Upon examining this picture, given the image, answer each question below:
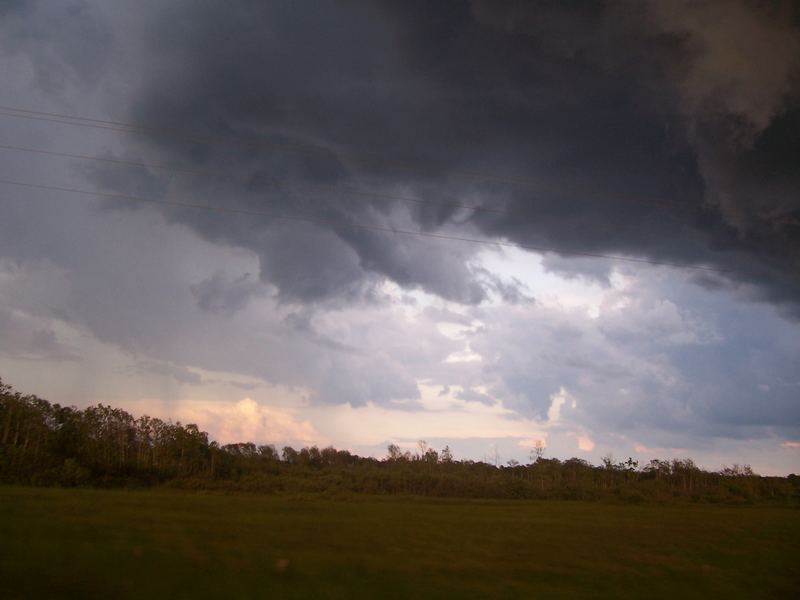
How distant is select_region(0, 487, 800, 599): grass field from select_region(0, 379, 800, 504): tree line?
5128 centimetres

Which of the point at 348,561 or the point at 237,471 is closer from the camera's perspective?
the point at 348,561

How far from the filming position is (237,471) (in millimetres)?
92812

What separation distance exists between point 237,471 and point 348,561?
82.5m

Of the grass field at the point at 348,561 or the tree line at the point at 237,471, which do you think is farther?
the tree line at the point at 237,471

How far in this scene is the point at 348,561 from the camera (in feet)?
53.5

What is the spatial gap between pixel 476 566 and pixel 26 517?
16.6 m

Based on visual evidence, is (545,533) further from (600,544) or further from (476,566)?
(476,566)

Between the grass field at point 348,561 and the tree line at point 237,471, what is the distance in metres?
51.3

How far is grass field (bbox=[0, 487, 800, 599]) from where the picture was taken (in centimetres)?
1298

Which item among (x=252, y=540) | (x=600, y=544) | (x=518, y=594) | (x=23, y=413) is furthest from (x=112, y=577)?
(x=23, y=413)

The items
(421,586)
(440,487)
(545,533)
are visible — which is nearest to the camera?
(421,586)

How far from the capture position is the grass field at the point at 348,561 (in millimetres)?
12977

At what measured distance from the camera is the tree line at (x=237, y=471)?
71.2 m

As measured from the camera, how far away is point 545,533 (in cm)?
2628
